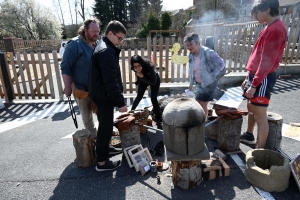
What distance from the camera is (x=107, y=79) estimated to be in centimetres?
249

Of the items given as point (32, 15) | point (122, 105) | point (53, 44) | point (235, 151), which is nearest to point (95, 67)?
point (122, 105)

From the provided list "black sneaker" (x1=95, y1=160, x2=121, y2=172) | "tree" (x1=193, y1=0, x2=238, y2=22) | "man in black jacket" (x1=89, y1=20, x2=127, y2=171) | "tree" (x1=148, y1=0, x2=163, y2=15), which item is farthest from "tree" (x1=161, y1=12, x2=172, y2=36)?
"black sneaker" (x1=95, y1=160, x2=121, y2=172)

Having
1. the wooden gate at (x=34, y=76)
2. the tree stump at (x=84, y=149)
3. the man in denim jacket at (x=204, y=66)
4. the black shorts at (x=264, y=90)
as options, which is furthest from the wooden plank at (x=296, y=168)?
the wooden gate at (x=34, y=76)

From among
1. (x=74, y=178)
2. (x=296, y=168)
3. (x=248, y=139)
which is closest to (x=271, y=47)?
(x=296, y=168)

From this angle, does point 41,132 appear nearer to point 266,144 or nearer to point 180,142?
point 180,142

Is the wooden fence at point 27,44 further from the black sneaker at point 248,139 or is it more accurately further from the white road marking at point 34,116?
the black sneaker at point 248,139

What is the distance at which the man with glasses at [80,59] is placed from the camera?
3.08 meters

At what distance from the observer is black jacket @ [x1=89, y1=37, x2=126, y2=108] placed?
2.46 metres

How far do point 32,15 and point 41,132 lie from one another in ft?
117

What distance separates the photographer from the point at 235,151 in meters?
3.27

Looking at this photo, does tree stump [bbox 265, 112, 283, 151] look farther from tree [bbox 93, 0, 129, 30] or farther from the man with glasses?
tree [bbox 93, 0, 129, 30]

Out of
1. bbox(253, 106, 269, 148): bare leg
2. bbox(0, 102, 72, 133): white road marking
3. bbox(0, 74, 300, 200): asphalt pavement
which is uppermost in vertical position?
bbox(253, 106, 269, 148): bare leg

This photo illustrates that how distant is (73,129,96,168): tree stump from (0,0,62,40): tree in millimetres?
35101

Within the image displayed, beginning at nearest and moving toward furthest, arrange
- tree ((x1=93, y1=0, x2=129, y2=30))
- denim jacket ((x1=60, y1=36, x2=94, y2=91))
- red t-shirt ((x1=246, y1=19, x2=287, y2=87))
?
1. red t-shirt ((x1=246, y1=19, x2=287, y2=87))
2. denim jacket ((x1=60, y1=36, x2=94, y2=91))
3. tree ((x1=93, y1=0, x2=129, y2=30))
